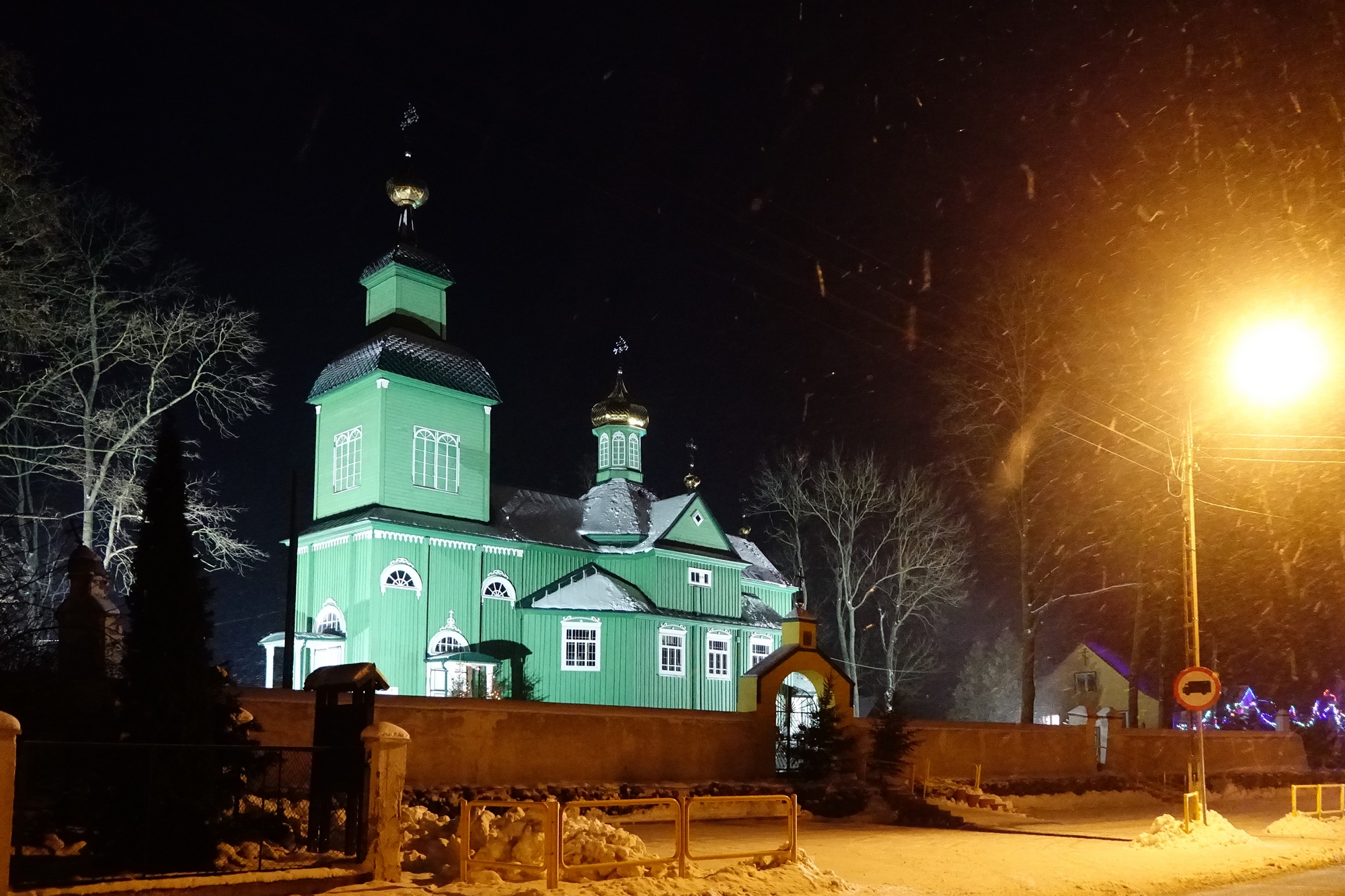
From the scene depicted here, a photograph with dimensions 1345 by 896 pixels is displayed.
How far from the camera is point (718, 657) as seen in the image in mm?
40000

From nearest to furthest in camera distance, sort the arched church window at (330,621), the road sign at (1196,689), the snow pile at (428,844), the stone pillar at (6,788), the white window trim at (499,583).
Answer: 1. the stone pillar at (6,788)
2. the snow pile at (428,844)
3. the road sign at (1196,689)
4. the arched church window at (330,621)
5. the white window trim at (499,583)

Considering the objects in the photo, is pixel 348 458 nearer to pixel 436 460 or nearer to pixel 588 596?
pixel 436 460

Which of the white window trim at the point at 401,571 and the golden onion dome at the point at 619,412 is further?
the golden onion dome at the point at 619,412

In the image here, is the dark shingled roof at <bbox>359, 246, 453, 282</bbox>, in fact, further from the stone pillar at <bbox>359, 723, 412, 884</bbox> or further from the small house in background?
the small house in background

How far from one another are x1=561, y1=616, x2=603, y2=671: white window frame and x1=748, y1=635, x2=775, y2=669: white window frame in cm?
667

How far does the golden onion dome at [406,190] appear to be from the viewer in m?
37.8

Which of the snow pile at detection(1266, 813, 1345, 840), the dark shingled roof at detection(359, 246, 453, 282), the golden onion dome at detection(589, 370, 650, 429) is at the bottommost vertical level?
the snow pile at detection(1266, 813, 1345, 840)

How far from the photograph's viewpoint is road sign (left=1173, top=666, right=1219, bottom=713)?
16031 mm

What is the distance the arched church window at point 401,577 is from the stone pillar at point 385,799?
894 inches

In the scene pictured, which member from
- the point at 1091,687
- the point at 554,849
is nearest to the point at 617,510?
the point at 554,849

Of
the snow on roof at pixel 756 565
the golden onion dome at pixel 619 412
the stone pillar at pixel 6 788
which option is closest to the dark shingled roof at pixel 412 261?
the golden onion dome at pixel 619 412

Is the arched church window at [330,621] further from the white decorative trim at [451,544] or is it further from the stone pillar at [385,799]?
the stone pillar at [385,799]

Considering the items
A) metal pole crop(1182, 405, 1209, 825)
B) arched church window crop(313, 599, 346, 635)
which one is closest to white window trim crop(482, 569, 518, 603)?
arched church window crop(313, 599, 346, 635)

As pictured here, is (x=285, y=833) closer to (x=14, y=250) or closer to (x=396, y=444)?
(x=14, y=250)
